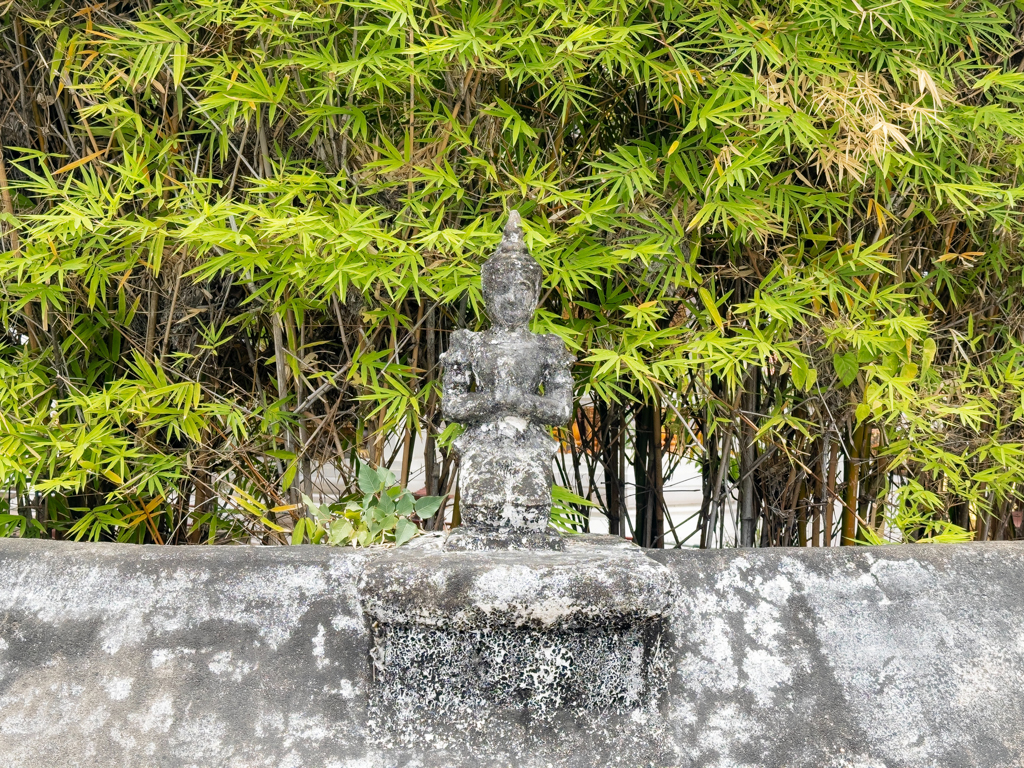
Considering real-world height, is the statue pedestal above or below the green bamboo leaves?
below

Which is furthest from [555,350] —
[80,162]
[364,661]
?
[80,162]

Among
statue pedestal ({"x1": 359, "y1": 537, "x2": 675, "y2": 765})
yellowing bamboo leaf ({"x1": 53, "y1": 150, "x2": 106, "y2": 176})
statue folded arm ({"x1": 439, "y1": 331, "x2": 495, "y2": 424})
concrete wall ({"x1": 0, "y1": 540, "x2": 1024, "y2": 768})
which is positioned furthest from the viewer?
yellowing bamboo leaf ({"x1": 53, "y1": 150, "x2": 106, "y2": 176})

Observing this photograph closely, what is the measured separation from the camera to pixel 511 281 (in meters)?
2.15

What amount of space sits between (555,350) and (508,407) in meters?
0.18

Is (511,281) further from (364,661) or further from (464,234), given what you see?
(364,661)

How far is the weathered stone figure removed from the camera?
207 centimetres

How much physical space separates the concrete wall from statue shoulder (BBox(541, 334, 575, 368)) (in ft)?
1.88

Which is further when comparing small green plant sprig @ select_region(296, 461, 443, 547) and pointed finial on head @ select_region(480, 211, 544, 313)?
small green plant sprig @ select_region(296, 461, 443, 547)

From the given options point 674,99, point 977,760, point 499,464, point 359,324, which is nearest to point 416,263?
point 359,324

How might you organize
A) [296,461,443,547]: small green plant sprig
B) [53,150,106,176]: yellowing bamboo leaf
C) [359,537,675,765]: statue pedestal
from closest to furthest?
[359,537,675,765]: statue pedestal → [296,461,443,547]: small green plant sprig → [53,150,106,176]: yellowing bamboo leaf

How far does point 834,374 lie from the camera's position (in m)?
2.81

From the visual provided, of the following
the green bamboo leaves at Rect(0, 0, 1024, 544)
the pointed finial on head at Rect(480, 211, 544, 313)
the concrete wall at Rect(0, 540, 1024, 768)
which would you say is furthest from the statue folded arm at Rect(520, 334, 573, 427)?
the concrete wall at Rect(0, 540, 1024, 768)

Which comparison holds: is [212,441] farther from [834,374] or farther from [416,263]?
[834,374]

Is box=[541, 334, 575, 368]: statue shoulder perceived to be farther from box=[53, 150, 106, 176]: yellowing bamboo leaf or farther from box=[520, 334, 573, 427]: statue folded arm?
box=[53, 150, 106, 176]: yellowing bamboo leaf
